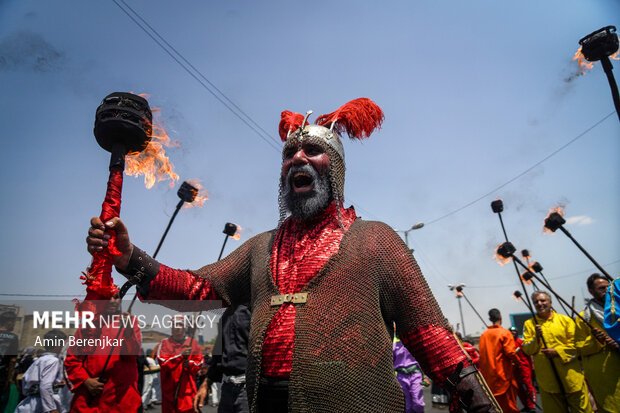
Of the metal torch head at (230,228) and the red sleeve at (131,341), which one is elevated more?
the metal torch head at (230,228)

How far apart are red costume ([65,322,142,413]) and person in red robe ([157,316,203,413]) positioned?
4.59ft

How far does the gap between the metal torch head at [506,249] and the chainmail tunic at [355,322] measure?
26.7ft

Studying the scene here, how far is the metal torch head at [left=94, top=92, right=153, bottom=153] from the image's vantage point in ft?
6.91

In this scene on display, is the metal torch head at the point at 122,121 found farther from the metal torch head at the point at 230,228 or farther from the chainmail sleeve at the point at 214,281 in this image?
the metal torch head at the point at 230,228

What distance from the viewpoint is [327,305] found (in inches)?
72.7

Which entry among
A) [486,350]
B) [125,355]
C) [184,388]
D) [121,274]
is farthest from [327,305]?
[486,350]

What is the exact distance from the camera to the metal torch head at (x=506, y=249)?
909 cm

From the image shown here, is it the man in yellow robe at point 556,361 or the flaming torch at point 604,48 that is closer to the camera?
the flaming torch at point 604,48

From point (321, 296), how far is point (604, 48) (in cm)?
587

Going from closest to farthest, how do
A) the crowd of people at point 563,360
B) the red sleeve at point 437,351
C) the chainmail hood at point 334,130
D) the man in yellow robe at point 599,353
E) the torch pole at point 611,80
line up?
the red sleeve at point 437,351 → the chainmail hood at point 334,130 → the torch pole at point 611,80 → the man in yellow robe at point 599,353 → the crowd of people at point 563,360

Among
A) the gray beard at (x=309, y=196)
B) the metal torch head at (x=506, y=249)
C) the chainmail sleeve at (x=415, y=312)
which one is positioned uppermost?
the metal torch head at (x=506, y=249)

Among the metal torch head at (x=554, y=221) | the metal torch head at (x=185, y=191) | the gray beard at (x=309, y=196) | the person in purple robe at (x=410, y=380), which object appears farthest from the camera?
the metal torch head at (x=554, y=221)

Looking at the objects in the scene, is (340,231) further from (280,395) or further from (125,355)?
(125,355)

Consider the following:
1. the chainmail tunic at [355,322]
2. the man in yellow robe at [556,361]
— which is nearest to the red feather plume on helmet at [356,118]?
the chainmail tunic at [355,322]
